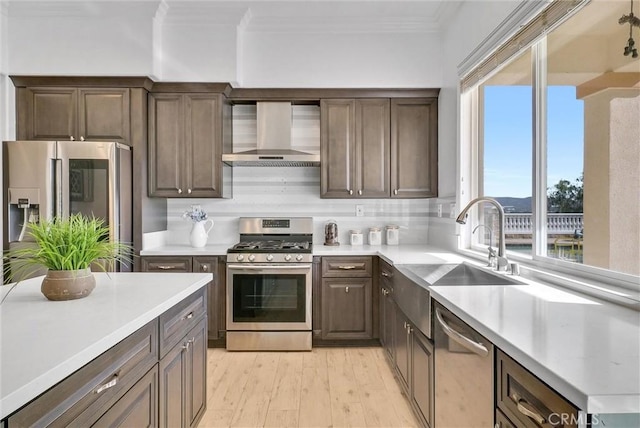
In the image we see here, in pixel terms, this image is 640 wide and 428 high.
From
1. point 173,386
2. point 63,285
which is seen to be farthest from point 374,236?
point 63,285

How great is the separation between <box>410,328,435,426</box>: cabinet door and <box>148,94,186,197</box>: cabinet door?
7.98ft

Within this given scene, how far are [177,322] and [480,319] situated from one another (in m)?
1.25

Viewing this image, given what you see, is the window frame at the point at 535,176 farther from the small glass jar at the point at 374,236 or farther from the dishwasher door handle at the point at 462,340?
the small glass jar at the point at 374,236

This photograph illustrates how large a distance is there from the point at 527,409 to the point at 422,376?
1014 millimetres

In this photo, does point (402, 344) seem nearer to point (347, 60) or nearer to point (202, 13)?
point (347, 60)

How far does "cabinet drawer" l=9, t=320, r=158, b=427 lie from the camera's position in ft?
2.64

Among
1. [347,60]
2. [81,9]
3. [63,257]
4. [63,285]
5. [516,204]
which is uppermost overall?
[81,9]

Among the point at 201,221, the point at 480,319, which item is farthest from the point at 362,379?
the point at 201,221

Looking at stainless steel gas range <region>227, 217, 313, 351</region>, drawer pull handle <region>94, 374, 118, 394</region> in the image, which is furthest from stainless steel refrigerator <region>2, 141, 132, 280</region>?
drawer pull handle <region>94, 374, 118, 394</region>

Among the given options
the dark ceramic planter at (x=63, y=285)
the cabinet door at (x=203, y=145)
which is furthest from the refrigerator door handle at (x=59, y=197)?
the dark ceramic planter at (x=63, y=285)

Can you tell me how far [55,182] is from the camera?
112 inches

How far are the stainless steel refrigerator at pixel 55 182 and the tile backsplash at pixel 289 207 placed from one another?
2.71 ft

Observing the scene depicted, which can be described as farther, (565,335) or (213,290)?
(213,290)

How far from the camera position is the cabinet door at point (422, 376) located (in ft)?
5.77
